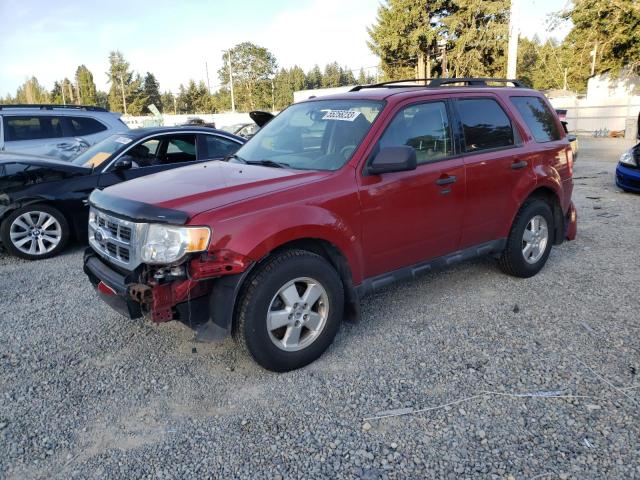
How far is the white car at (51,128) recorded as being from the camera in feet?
29.8

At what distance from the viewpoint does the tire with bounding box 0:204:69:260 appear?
232 inches

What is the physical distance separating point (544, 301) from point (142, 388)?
136 inches

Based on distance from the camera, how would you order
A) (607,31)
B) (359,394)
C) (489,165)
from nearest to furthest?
(359,394) → (489,165) → (607,31)

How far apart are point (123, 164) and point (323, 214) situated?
3.89 metres

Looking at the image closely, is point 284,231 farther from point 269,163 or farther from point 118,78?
point 118,78

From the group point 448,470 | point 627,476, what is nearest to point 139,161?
point 448,470

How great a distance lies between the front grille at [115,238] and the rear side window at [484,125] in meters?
2.81

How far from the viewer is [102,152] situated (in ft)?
21.5

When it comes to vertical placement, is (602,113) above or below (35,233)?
above

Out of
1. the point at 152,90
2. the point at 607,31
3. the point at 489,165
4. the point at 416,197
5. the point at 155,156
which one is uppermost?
the point at 152,90

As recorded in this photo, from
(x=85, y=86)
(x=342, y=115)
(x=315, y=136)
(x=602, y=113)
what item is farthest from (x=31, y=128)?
(x=85, y=86)

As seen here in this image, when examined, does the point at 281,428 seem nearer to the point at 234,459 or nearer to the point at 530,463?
the point at 234,459

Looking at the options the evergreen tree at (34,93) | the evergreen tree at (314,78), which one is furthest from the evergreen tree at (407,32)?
the evergreen tree at (34,93)

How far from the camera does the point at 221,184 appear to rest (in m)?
3.35
